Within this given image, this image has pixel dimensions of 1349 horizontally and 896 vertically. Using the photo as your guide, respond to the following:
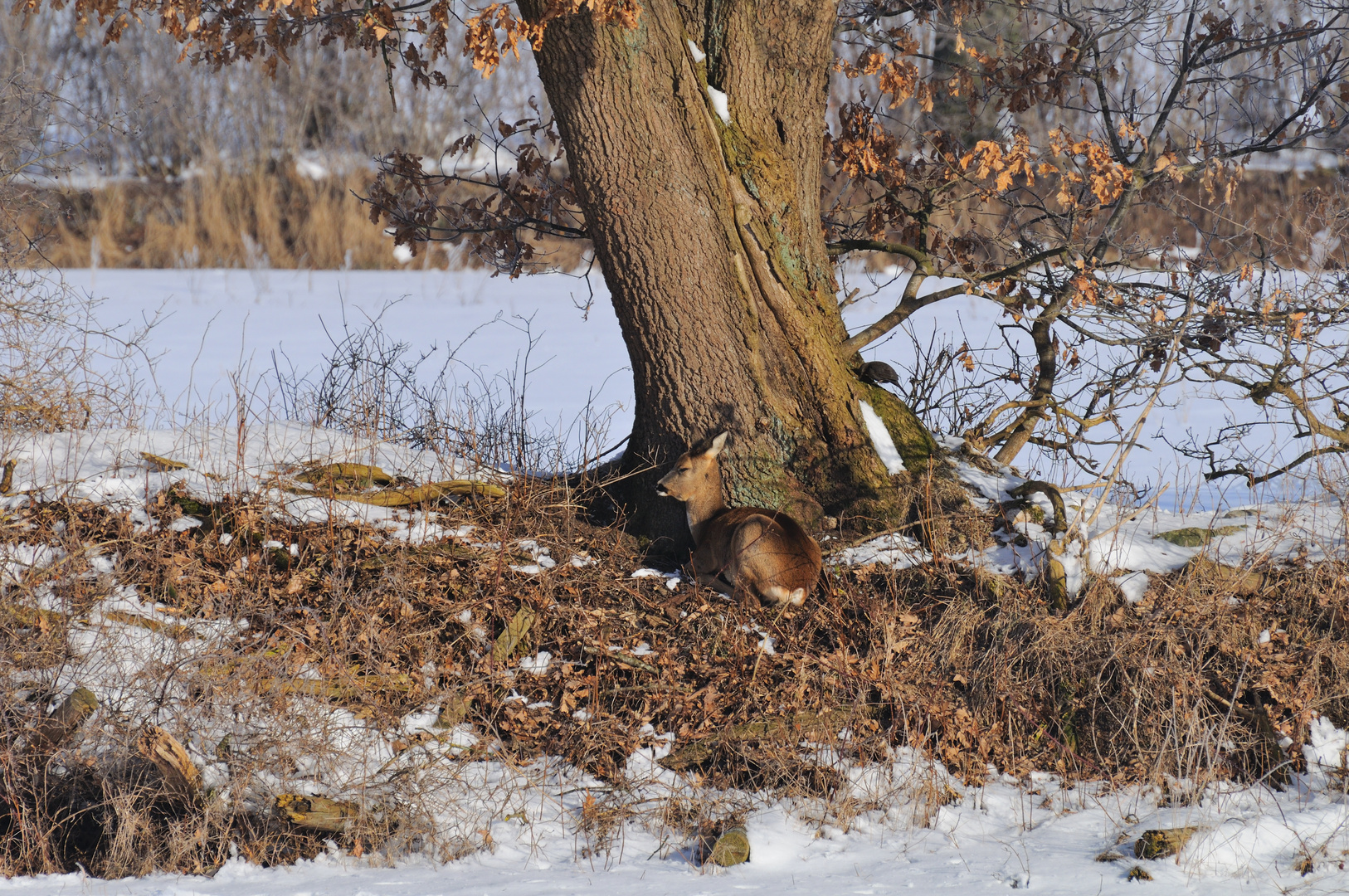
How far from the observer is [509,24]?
→ 4539 millimetres

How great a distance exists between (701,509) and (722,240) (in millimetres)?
1267

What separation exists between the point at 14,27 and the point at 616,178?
1866 centimetres

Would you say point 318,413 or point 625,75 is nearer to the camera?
point 625,75

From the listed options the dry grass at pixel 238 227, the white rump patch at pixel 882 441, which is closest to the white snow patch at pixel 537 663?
the white rump patch at pixel 882 441

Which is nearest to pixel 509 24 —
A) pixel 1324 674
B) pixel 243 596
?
pixel 243 596

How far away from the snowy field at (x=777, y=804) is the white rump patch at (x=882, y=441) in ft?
1.36

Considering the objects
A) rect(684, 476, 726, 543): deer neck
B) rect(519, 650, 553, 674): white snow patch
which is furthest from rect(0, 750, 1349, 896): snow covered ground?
rect(684, 476, 726, 543): deer neck

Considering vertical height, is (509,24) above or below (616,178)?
above

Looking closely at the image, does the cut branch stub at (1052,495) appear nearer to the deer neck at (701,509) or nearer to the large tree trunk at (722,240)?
the large tree trunk at (722,240)

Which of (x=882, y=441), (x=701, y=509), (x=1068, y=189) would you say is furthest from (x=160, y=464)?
(x=1068, y=189)

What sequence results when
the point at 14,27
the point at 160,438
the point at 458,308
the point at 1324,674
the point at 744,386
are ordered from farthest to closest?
the point at 14,27 → the point at 458,308 → the point at 160,438 → the point at 744,386 → the point at 1324,674

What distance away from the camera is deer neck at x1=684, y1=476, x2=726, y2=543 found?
17.7 feet

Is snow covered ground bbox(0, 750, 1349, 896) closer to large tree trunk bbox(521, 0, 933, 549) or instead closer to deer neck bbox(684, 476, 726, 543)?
deer neck bbox(684, 476, 726, 543)

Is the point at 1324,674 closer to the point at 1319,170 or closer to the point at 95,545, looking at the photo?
the point at 95,545
